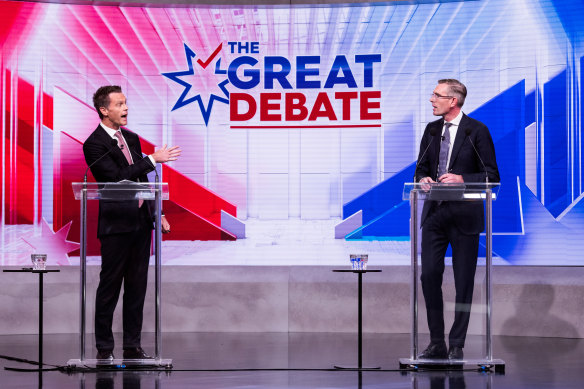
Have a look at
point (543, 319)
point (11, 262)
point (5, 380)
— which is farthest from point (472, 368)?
point (11, 262)

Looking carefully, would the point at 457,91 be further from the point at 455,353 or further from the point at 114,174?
the point at 114,174

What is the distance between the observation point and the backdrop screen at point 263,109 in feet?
22.4

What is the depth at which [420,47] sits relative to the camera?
273 inches

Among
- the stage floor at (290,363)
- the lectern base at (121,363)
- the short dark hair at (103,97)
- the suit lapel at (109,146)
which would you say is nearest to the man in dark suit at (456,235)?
the stage floor at (290,363)

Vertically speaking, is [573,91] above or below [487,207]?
above

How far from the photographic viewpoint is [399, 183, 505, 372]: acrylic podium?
4.85 metres

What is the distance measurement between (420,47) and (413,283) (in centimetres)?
261

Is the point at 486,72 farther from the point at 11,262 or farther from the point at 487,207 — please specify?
the point at 11,262

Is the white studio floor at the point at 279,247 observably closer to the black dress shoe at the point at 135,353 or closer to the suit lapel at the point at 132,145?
the suit lapel at the point at 132,145

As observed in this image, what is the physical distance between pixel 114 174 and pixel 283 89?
2.45m

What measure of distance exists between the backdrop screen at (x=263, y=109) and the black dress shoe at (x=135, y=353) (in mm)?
2127

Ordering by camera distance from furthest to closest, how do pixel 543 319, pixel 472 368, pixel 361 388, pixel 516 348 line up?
pixel 543 319, pixel 516 348, pixel 472 368, pixel 361 388

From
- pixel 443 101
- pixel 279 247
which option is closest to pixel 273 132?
pixel 279 247

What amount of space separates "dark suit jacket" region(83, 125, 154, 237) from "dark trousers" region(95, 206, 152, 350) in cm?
4
